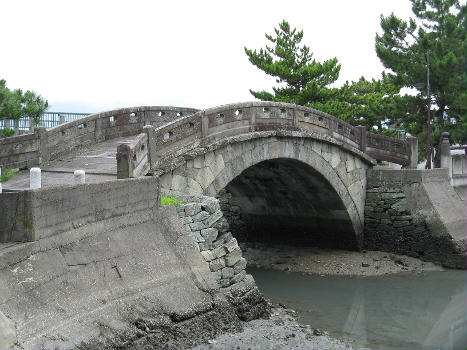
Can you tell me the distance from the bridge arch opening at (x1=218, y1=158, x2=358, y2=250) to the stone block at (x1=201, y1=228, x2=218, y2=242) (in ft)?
22.0

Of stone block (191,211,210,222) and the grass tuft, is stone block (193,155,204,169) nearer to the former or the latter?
the grass tuft

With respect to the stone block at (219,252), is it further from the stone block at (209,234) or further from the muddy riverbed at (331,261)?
the muddy riverbed at (331,261)

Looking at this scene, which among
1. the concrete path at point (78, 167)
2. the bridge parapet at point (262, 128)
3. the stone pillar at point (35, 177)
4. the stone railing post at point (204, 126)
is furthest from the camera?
the stone railing post at point (204, 126)

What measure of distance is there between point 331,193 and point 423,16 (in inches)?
375

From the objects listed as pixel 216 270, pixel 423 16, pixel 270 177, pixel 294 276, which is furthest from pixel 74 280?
pixel 423 16

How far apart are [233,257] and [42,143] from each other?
486 centimetres

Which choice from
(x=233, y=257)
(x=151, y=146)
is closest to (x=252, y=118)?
(x=151, y=146)

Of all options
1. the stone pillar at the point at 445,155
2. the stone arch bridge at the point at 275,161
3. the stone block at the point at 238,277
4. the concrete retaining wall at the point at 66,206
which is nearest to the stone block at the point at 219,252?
the stone block at the point at 238,277

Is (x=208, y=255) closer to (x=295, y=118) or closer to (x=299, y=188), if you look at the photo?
(x=295, y=118)

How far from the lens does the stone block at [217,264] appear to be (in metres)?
9.20

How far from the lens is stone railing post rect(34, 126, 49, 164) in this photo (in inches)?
447

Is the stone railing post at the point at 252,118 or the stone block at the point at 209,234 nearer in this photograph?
the stone block at the point at 209,234

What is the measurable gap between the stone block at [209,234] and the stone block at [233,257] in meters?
0.43

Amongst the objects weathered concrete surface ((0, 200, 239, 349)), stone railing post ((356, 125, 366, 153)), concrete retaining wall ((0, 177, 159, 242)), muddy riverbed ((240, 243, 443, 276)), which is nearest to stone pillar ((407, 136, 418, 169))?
stone railing post ((356, 125, 366, 153))
